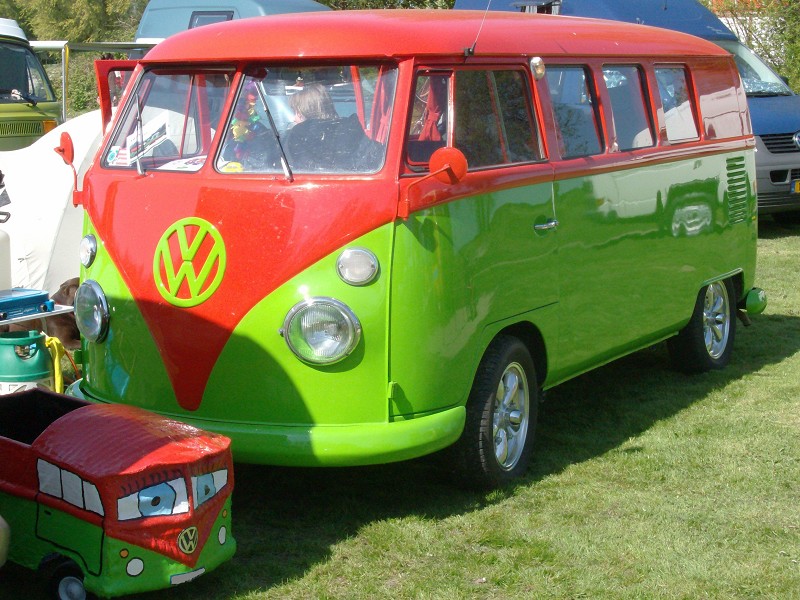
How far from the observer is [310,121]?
4.82 m

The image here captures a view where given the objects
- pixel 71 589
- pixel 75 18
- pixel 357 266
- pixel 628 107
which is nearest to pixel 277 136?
pixel 357 266

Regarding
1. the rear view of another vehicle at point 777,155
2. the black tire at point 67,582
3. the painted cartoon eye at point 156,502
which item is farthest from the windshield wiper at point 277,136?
the rear view of another vehicle at point 777,155

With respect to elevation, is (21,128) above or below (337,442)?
above

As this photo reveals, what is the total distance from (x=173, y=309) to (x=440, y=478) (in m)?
1.44

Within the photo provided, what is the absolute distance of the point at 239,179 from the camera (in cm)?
477

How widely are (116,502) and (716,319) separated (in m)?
4.83

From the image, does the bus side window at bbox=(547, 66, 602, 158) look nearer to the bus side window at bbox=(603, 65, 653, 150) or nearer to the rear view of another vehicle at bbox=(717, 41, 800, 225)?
the bus side window at bbox=(603, 65, 653, 150)

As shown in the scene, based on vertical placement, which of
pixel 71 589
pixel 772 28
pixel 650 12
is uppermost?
pixel 772 28

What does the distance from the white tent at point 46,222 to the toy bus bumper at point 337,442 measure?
3589mm

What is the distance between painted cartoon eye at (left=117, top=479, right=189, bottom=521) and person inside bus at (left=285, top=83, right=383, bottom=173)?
58.9 inches

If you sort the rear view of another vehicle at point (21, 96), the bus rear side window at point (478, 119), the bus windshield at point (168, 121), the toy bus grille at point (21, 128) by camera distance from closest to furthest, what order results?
the bus rear side window at point (478, 119) < the bus windshield at point (168, 121) < the toy bus grille at point (21, 128) < the rear view of another vehicle at point (21, 96)

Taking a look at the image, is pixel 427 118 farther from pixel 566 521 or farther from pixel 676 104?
pixel 676 104

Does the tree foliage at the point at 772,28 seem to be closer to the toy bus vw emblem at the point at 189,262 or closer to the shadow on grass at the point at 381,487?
the shadow on grass at the point at 381,487

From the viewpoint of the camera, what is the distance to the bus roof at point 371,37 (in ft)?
15.6
